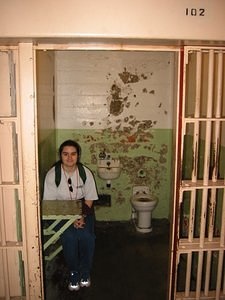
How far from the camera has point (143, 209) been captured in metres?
4.24

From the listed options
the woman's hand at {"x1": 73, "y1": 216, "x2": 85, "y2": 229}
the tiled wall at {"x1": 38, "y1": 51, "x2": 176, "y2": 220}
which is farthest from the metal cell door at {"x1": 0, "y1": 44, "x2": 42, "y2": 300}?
the tiled wall at {"x1": 38, "y1": 51, "x2": 176, "y2": 220}

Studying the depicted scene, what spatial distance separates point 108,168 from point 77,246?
5.39 ft

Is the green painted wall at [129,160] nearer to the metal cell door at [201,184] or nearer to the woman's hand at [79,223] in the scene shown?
the woman's hand at [79,223]

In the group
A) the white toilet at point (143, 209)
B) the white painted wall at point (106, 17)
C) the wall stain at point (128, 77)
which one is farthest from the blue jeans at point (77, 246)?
the wall stain at point (128, 77)

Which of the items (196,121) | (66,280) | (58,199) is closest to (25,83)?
(196,121)

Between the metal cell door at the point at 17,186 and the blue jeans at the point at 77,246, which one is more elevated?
the metal cell door at the point at 17,186

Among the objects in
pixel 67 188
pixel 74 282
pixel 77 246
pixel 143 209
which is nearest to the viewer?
pixel 74 282

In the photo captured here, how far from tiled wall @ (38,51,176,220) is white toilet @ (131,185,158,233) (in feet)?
1.03

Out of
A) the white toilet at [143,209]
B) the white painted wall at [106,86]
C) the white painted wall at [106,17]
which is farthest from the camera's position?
the white painted wall at [106,86]

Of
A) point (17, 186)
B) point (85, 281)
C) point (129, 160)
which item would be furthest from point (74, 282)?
point (129, 160)

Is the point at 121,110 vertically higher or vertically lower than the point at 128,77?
lower

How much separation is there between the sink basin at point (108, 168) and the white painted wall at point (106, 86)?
57 cm

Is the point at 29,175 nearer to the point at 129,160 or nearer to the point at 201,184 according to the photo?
the point at 201,184

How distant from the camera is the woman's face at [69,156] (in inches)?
121
